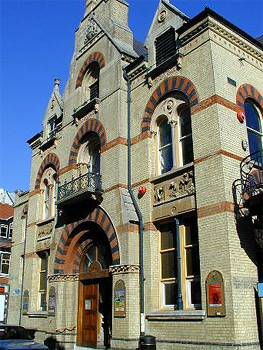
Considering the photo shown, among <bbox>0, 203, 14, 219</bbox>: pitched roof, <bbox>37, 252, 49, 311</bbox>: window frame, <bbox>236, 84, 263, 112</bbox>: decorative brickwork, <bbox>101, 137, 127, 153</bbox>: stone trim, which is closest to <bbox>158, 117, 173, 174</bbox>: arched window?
<bbox>101, 137, 127, 153</bbox>: stone trim

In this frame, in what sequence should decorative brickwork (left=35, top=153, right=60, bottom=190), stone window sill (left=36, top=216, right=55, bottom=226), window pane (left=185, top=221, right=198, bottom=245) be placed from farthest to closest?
decorative brickwork (left=35, top=153, right=60, bottom=190) < stone window sill (left=36, top=216, right=55, bottom=226) < window pane (left=185, top=221, right=198, bottom=245)

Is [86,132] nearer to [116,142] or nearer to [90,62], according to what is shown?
[116,142]

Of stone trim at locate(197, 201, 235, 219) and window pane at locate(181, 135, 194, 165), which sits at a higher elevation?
window pane at locate(181, 135, 194, 165)

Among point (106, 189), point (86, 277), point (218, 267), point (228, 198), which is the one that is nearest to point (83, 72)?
point (106, 189)

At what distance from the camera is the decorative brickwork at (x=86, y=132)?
59.1 feet

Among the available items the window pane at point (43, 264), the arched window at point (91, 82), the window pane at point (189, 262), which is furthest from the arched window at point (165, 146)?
the window pane at point (43, 264)

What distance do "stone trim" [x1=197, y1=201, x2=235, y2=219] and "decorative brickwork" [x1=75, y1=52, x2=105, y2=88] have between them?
31.0ft

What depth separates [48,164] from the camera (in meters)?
22.5

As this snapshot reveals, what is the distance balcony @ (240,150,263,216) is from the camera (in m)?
11.5

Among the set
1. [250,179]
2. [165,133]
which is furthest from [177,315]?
[165,133]

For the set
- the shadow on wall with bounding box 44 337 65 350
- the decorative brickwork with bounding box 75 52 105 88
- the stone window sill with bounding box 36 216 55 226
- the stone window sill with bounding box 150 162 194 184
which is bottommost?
the shadow on wall with bounding box 44 337 65 350

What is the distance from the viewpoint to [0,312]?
1388 inches

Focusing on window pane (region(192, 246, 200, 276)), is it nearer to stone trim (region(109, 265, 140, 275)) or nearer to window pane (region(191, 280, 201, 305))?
window pane (region(191, 280, 201, 305))

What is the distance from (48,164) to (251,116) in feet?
37.5
